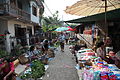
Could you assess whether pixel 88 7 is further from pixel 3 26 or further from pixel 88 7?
pixel 3 26

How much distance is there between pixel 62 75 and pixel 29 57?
2.94 m

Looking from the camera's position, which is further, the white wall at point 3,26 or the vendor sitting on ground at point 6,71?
the white wall at point 3,26

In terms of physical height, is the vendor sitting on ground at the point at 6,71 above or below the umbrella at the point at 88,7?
below

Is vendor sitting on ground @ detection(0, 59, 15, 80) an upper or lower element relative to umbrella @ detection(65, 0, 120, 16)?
lower

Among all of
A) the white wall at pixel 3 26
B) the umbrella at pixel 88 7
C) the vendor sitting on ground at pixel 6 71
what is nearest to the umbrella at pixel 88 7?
the umbrella at pixel 88 7

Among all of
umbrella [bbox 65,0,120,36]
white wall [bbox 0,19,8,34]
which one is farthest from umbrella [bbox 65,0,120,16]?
white wall [bbox 0,19,8,34]

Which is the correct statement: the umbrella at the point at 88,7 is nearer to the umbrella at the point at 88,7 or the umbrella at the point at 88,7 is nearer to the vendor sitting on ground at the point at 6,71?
the umbrella at the point at 88,7

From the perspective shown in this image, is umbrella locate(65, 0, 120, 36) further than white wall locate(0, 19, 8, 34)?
No

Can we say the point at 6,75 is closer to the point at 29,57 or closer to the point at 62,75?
the point at 62,75

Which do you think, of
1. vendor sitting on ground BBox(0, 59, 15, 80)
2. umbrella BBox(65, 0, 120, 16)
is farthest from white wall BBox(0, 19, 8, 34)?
umbrella BBox(65, 0, 120, 16)

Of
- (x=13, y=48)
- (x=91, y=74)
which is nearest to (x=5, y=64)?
(x=91, y=74)

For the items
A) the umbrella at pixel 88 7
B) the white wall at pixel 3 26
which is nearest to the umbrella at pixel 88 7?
the umbrella at pixel 88 7

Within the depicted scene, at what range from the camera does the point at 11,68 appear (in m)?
3.10

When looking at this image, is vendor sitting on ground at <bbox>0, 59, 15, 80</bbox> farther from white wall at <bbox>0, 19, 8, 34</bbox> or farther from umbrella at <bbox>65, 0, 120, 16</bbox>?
white wall at <bbox>0, 19, 8, 34</bbox>
